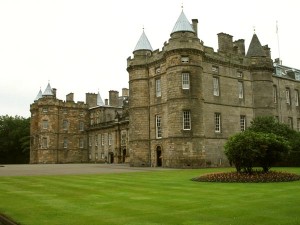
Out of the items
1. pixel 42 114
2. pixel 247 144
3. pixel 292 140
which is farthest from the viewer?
pixel 42 114

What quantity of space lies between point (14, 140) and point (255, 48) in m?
49.2

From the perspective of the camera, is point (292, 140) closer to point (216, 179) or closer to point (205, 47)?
point (205, 47)

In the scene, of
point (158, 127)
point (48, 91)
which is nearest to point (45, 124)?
point (48, 91)

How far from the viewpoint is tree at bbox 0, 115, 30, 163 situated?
69.1 meters

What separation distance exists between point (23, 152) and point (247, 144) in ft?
198

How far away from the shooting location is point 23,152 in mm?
71250

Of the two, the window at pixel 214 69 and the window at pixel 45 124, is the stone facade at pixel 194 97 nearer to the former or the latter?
the window at pixel 214 69

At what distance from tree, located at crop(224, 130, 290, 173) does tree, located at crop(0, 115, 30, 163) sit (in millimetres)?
55773

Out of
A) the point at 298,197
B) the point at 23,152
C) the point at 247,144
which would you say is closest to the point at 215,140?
the point at 247,144

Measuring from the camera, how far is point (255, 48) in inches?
1658

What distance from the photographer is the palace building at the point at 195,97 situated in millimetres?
34562

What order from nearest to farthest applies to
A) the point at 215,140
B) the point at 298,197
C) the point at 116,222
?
the point at 116,222 → the point at 298,197 → the point at 215,140

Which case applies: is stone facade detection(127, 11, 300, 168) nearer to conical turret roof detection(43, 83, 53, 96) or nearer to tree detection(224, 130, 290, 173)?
tree detection(224, 130, 290, 173)

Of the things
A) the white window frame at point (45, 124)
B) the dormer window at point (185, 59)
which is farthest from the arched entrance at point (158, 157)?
the white window frame at point (45, 124)
